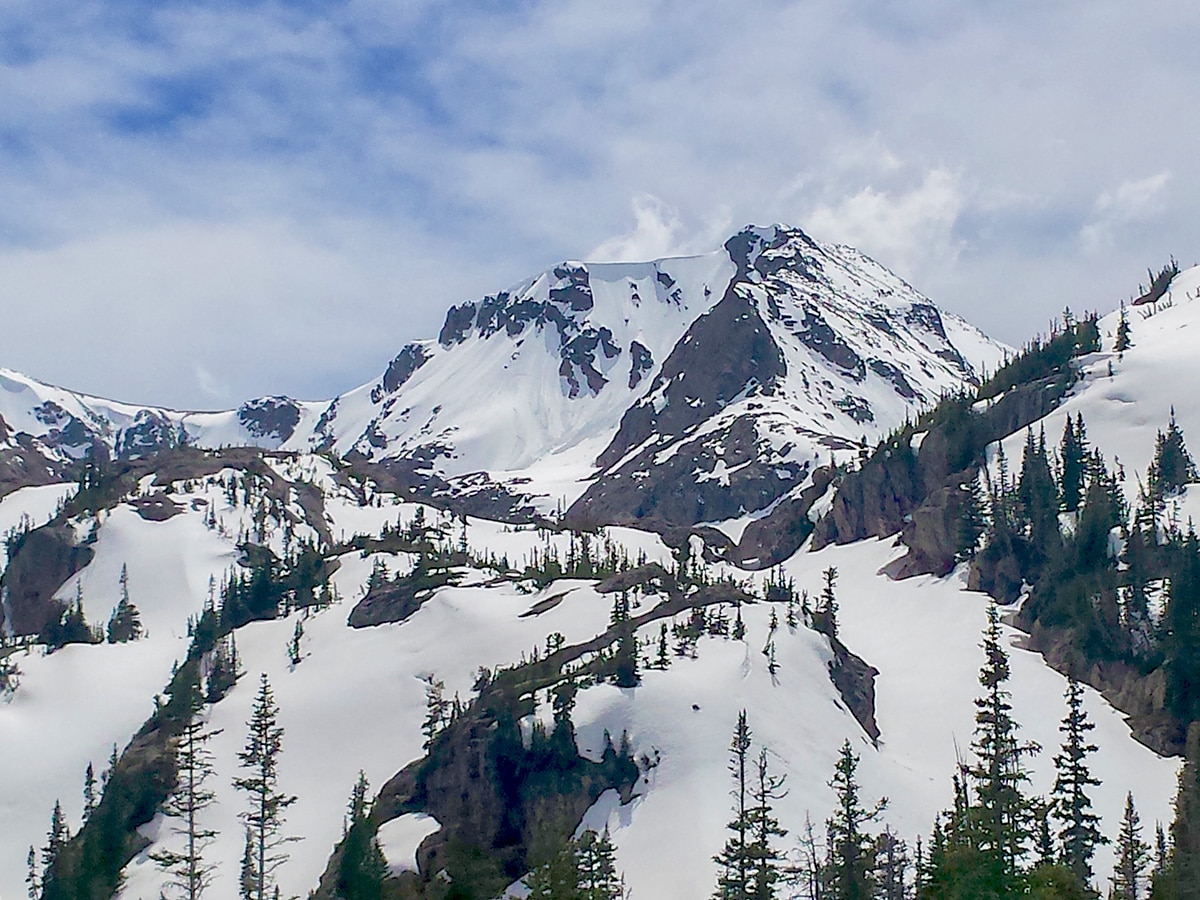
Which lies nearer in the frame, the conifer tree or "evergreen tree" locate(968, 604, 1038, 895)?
the conifer tree

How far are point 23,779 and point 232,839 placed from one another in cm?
4710

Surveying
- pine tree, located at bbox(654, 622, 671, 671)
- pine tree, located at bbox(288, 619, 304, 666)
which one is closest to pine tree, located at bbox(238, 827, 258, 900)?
pine tree, located at bbox(654, 622, 671, 671)

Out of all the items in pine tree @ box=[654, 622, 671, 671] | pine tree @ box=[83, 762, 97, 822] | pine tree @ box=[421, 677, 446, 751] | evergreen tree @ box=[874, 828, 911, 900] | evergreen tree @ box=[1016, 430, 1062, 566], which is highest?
evergreen tree @ box=[1016, 430, 1062, 566]

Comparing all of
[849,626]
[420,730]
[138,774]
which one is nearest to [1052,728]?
[849,626]

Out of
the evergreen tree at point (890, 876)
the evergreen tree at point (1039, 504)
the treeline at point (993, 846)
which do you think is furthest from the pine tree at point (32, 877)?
the evergreen tree at point (1039, 504)

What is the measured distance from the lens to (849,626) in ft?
502

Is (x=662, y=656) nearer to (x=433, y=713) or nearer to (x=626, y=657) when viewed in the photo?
(x=626, y=657)

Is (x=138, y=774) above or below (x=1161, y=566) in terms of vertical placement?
below

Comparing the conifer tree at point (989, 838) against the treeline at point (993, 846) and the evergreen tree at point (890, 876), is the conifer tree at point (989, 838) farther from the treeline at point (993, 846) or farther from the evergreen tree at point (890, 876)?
the evergreen tree at point (890, 876)

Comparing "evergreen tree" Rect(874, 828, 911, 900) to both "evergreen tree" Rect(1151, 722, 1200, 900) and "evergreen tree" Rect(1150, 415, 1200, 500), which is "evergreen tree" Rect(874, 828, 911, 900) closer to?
"evergreen tree" Rect(1151, 722, 1200, 900)

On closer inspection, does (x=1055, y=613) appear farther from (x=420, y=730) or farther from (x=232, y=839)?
(x=232, y=839)

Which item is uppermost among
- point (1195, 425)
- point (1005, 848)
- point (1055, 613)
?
point (1195, 425)

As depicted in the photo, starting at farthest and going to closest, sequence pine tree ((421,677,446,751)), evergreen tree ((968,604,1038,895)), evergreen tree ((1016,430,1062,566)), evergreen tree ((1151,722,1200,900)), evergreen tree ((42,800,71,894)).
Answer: evergreen tree ((1016,430,1062,566))
pine tree ((421,677,446,751))
evergreen tree ((42,800,71,894))
evergreen tree ((1151,722,1200,900))
evergreen tree ((968,604,1038,895))

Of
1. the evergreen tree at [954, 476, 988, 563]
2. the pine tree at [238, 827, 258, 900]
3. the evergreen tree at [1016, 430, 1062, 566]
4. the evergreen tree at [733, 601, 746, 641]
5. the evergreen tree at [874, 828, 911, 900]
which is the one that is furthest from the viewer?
the evergreen tree at [954, 476, 988, 563]
